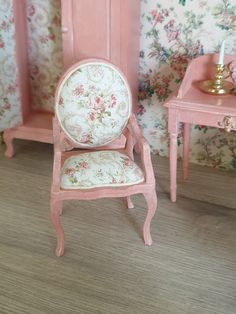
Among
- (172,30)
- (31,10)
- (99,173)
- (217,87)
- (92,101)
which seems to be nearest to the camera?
(99,173)

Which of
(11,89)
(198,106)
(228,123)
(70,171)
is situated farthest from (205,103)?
(11,89)

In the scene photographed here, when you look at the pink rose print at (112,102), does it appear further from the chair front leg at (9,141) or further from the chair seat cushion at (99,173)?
the chair front leg at (9,141)

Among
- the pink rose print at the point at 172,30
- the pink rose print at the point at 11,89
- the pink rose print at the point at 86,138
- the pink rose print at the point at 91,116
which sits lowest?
the pink rose print at the point at 86,138

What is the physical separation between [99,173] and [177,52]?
1.04 metres

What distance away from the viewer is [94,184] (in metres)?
2.01

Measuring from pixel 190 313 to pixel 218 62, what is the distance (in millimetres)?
1259

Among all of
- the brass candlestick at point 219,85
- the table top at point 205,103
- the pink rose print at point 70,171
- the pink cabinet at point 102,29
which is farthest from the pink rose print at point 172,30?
the pink rose print at point 70,171

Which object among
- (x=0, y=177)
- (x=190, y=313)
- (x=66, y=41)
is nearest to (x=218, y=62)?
(x=66, y=41)

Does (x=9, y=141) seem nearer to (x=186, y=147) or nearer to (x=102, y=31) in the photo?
(x=102, y=31)

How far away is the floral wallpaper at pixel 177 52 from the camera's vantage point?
99.0 inches

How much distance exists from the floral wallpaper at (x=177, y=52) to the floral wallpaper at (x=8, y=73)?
2.55 feet

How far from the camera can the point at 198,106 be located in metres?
2.20

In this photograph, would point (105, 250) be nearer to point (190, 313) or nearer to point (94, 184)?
point (94, 184)

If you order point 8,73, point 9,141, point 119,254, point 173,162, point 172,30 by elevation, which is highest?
point 172,30
